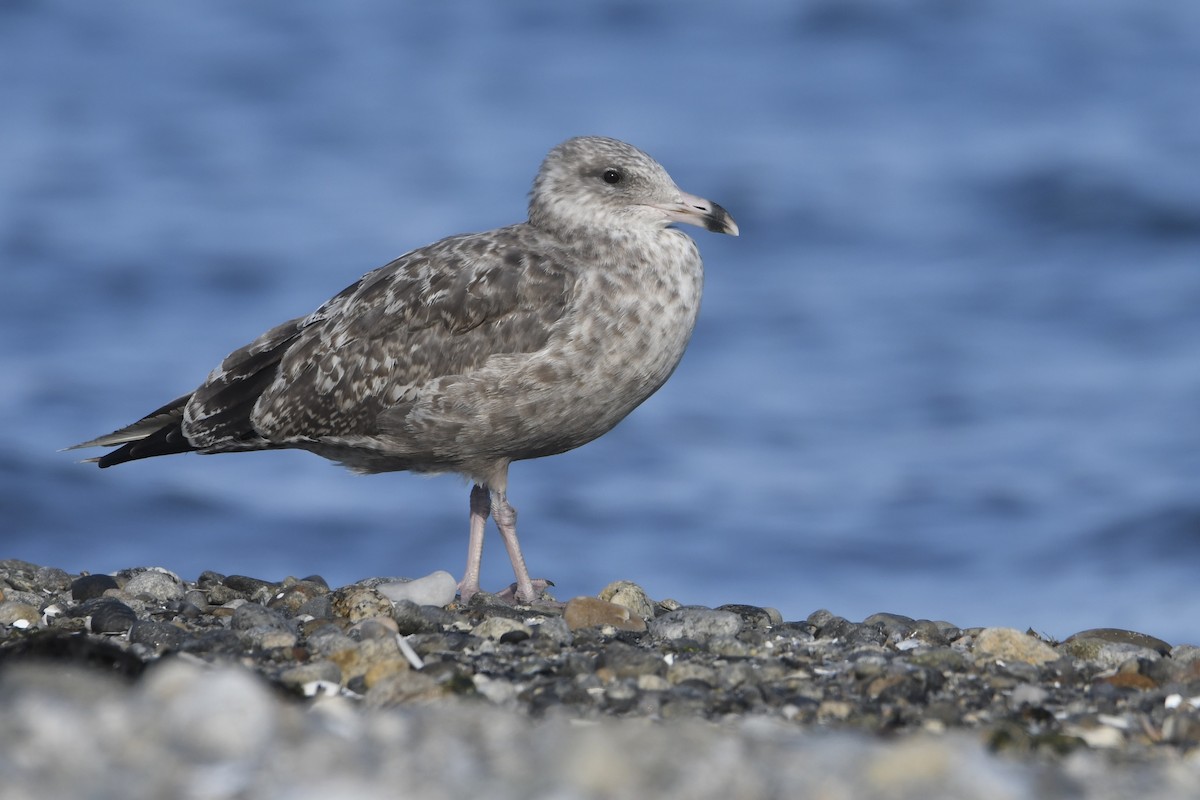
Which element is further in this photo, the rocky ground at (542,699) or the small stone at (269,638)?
the small stone at (269,638)

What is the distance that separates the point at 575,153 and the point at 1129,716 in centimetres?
470

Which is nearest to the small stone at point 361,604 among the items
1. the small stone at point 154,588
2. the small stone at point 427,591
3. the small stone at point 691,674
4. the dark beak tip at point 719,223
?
the small stone at point 427,591

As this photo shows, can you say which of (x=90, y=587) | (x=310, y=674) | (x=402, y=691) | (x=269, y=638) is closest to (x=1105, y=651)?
(x=402, y=691)

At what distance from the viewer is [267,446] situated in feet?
31.3

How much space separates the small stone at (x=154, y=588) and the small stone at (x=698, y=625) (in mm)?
2412

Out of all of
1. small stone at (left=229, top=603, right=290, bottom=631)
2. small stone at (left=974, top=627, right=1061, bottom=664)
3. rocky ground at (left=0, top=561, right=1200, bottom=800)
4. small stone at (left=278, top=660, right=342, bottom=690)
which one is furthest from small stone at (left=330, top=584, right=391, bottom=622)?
small stone at (left=974, top=627, right=1061, bottom=664)

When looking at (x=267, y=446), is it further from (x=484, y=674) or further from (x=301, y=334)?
(x=484, y=674)

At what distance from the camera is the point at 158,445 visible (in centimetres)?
977

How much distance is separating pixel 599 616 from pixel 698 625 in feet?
1.77

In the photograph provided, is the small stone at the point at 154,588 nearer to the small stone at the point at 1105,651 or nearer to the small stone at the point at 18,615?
the small stone at the point at 18,615

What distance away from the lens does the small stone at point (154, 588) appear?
26.7ft

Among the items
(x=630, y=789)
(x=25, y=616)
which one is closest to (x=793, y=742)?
(x=630, y=789)

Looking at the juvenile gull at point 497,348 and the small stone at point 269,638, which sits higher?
the juvenile gull at point 497,348

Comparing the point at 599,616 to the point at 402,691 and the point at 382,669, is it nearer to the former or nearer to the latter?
the point at 382,669
